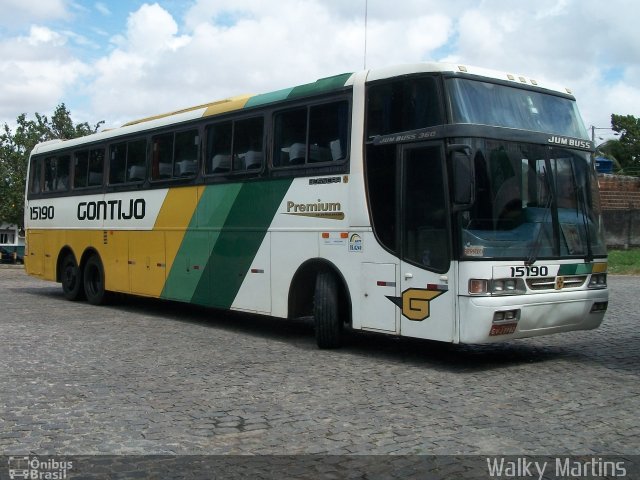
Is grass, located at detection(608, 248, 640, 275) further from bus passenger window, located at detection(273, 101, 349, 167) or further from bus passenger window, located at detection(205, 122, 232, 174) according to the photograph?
bus passenger window, located at detection(273, 101, 349, 167)

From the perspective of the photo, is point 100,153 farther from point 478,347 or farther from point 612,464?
point 612,464

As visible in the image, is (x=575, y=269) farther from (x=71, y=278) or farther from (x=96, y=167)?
(x=71, y=278)

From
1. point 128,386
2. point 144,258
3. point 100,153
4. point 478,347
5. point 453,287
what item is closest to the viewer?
point 128,386

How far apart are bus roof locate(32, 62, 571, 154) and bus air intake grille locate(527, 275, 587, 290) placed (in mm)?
2392

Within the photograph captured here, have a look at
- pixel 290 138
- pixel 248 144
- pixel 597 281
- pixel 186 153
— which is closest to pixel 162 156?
pixel 186 153

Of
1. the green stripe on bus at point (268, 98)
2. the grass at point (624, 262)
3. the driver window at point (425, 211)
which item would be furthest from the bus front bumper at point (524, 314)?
the grass at point (624, 262)

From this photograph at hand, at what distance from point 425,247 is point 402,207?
0.58m

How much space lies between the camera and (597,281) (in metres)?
9.23

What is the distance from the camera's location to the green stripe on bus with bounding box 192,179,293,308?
36.0 feet

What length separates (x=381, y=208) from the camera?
912 centimetres

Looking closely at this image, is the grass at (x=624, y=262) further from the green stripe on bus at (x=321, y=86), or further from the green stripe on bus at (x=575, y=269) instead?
the green stripe on bus at (x=321, y=86)

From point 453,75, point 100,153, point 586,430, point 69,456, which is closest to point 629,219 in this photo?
point 100,153

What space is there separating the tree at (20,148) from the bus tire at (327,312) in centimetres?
3083

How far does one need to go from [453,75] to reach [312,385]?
12.4 feet
